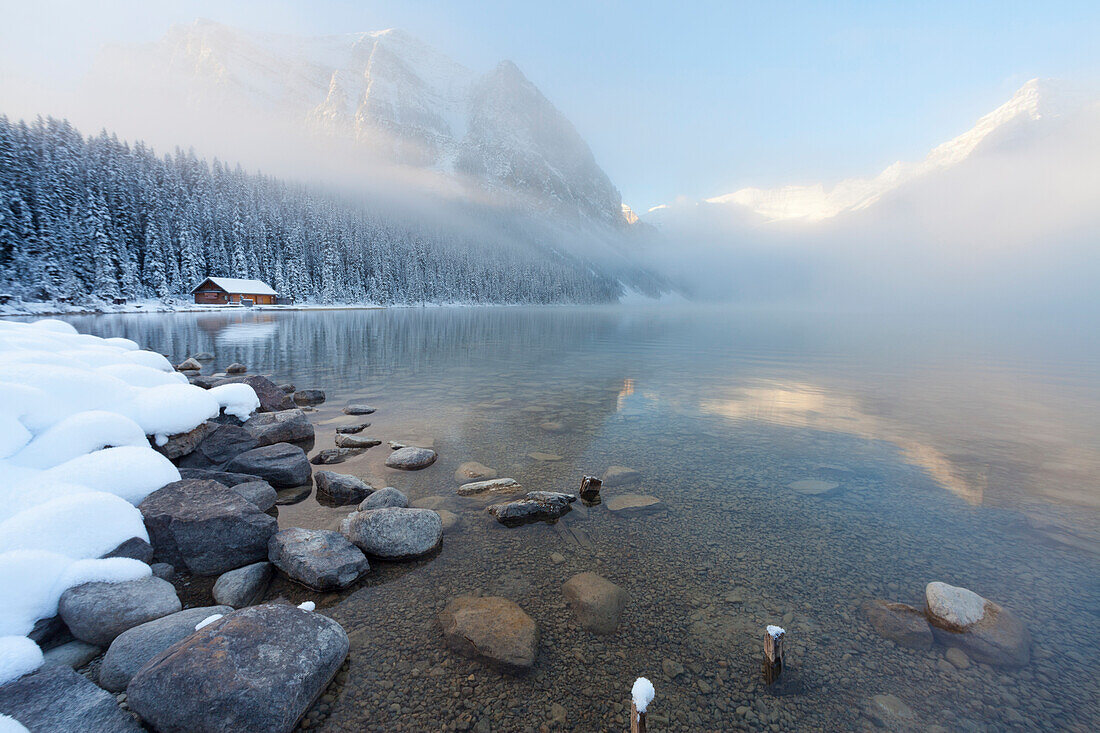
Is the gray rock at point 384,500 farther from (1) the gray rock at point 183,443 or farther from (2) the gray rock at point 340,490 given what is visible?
(1) the gray rock at point 183,443

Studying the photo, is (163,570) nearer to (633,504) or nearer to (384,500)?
(384,500)

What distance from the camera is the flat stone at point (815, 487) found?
376 inches

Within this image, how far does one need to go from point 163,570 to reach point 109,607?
47.8 inches

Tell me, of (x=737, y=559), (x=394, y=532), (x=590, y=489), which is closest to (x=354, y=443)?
(x=394, y=532)

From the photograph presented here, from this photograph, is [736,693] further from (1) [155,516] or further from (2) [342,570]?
(1) [155,516]

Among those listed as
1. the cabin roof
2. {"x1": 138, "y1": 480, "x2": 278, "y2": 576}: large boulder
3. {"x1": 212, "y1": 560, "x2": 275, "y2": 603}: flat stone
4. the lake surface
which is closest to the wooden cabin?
the cabin roof

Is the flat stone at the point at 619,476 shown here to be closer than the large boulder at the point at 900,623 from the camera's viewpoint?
No

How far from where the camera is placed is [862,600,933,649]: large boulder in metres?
5.24

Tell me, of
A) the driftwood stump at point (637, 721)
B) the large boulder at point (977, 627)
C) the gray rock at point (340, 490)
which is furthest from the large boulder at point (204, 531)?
the large boulder at point (977, 627)

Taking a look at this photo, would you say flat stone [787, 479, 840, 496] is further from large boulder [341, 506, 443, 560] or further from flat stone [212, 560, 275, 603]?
flat stone [212, 560, 275, 603]

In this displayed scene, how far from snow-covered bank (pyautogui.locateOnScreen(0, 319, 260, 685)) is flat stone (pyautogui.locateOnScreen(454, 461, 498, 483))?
5063 millimetres

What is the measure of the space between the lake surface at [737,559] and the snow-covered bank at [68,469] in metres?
2.21

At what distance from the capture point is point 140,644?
426 centimetres

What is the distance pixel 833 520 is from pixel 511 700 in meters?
7.20
